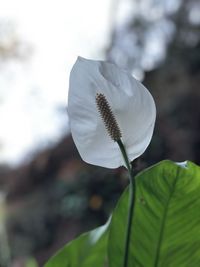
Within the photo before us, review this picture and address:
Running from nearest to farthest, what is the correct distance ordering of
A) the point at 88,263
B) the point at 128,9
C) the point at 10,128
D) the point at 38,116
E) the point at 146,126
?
the point at 146,126 → the point at 88,263 → the point at 10,128 → the point at 38,116 → the point at 128,9

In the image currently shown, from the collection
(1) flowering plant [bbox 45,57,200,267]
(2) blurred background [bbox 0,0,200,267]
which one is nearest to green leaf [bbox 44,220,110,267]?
(1) flowering plant [bbox 45,57,200,267]

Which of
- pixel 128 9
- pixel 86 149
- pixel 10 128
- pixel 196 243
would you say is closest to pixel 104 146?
pixel 86 149

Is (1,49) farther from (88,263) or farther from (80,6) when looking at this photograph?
(88,263)

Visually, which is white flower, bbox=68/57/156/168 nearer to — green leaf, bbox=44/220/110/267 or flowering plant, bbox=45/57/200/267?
flowering plant, bbox=45/57/200/267

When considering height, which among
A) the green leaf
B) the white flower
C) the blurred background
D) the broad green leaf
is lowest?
the blurred background

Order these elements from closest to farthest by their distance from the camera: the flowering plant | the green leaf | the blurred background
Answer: the flowering plant → the green leaf → the blurred background

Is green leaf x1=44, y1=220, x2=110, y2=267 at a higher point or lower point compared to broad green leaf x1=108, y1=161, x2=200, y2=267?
lower
